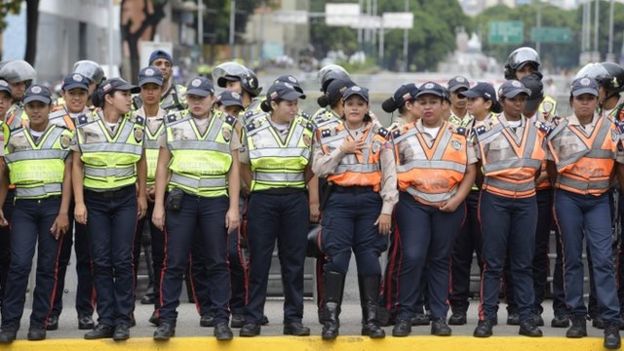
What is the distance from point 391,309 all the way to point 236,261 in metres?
1.30

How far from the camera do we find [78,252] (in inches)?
464

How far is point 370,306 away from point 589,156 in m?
2.02

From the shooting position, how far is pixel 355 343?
11.2m

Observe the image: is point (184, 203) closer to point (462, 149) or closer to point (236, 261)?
point (236, 261)

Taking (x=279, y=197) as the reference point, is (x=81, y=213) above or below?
below

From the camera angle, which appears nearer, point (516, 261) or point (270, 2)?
point (516, 261)

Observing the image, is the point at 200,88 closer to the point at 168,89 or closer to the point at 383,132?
the point at 383,132

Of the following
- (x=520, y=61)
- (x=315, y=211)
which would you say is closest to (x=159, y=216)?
(x=315, y=211)

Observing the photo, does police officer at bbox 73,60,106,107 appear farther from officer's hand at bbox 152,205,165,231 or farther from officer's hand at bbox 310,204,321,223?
officer's hand at bbox 310,204,321,223

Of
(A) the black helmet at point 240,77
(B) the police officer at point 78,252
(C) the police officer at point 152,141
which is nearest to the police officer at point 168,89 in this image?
(A) the black helmet at point 240,77

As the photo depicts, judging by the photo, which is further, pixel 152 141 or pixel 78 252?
pixel 152 141

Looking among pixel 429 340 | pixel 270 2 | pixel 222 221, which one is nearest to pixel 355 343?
pixel 429 340

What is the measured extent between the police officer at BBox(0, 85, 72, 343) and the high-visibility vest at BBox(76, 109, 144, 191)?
0.19 meters

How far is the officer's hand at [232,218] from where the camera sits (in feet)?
37.0
